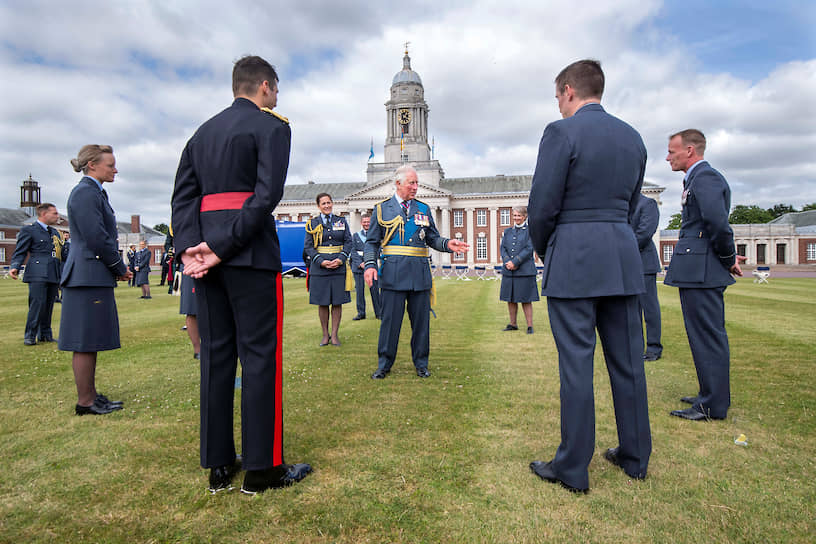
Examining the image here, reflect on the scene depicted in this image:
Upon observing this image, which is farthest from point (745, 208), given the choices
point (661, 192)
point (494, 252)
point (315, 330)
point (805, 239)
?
point (315, 330)

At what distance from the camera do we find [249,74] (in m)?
3.13

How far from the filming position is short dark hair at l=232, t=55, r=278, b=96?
3.12 m

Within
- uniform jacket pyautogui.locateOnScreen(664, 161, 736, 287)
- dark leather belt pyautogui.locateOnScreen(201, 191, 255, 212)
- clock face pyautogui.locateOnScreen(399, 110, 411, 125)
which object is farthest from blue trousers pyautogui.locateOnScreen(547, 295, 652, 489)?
clock face pyautogui.locateOnScreen(399, 110, 411, 125)

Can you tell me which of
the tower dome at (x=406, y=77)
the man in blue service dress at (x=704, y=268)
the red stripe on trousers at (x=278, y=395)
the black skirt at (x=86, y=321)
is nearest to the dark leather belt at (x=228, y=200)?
the red stripe on trousers at (x=278, y=395)

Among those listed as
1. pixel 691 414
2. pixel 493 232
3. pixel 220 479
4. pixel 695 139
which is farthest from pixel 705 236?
pixel 493 232

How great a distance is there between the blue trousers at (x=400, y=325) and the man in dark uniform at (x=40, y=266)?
6.92m

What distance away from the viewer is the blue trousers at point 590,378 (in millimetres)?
3086

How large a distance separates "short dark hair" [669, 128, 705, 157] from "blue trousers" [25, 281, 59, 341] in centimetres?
1051

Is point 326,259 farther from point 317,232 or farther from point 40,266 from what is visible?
point 40,266

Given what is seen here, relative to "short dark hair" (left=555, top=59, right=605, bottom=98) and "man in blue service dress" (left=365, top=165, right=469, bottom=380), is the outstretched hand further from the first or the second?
"man in blue service dress" (left=365, top=165, right=469, bottom=380)

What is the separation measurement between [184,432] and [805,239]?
101 metres

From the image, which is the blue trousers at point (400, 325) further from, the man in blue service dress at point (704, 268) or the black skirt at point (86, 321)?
the black skirt at point (86, 321)

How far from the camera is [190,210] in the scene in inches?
119

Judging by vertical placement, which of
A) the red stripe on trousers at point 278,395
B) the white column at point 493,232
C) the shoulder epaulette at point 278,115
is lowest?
the red stripe on trousers at point 278,395
